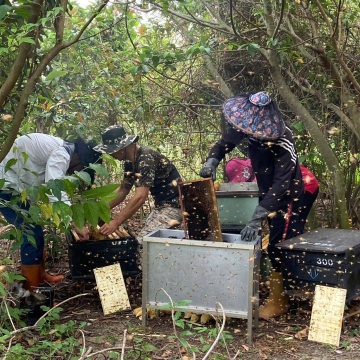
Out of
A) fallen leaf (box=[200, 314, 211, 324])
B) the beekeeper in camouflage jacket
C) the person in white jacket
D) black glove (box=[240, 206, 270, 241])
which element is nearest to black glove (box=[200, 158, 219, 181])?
the beekeeper in camouflage jacket

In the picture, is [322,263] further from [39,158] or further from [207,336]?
[39,158]

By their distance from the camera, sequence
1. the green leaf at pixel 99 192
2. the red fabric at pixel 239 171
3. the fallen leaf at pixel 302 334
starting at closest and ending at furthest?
the green leaf at pixel 99 192 < the fallen leaf at pixel 302 334 < the red fabric at pixel 239 171

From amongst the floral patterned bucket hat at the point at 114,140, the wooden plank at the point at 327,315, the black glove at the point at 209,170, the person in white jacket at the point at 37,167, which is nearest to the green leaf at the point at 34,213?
the person in white jacket at the point at 37,167

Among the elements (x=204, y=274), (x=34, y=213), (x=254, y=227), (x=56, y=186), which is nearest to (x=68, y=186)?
(x=56, y=186)

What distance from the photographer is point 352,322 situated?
3.68 m

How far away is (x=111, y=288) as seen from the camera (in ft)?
12.6

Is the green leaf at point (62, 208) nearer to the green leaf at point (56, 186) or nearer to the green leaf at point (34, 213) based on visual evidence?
the green leaf at point (56, 186)

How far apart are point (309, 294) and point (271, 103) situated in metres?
1.44

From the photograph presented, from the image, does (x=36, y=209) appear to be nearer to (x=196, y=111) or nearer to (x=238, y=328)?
(x=238, y=328)

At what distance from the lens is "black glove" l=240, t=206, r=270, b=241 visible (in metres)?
3.56

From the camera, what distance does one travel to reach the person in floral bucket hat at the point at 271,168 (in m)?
3.62

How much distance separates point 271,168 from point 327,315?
49.5 inches

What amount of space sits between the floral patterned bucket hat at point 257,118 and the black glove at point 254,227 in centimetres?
56

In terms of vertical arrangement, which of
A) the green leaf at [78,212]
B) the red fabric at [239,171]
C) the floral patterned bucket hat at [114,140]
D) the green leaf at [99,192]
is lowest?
the green leaf at [78,212]
